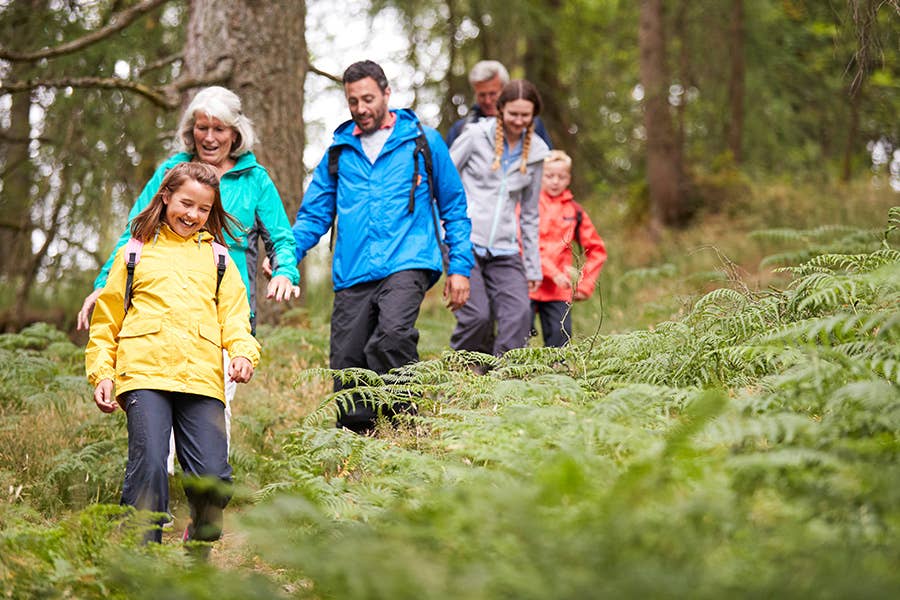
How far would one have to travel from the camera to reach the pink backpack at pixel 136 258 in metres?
4.47

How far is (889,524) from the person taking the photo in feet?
8.28

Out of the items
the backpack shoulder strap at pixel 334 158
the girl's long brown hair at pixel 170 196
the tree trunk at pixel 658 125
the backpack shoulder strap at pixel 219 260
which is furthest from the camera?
the tree trunk at pixel 658 125

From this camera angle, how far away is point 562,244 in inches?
321

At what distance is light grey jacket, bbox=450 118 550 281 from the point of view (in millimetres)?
7293

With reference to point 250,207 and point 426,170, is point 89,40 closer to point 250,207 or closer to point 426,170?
point 250,207

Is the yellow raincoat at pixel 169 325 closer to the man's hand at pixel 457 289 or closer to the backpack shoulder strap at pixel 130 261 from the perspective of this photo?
the backpack shoulder strap at pixel 130 261

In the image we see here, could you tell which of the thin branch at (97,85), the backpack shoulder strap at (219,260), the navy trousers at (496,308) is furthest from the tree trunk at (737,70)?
the backpack shoulder strap at (219,260)

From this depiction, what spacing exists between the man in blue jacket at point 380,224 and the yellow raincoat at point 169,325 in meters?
1.37

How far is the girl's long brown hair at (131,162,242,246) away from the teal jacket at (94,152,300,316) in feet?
1.28

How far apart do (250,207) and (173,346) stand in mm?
1442

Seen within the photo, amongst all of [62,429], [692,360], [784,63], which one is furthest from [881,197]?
[62,429]

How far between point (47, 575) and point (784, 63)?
2085 centimetres

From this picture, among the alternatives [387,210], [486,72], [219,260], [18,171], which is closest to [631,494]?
[219,260]

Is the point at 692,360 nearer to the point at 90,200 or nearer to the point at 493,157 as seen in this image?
the point at 493,157
